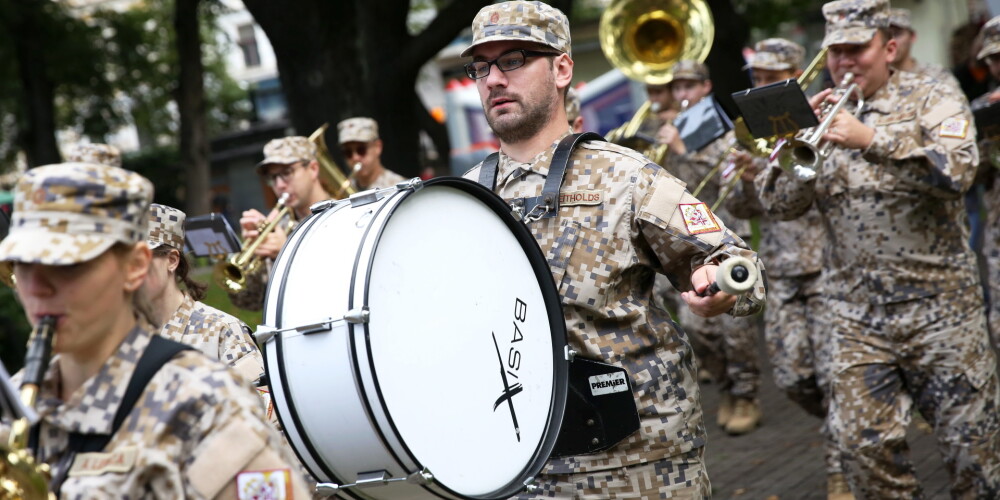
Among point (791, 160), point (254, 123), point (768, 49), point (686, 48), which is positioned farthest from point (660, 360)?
point (254, 123)

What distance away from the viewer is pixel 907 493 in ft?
17.9

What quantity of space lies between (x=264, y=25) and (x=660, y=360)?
7.46 m

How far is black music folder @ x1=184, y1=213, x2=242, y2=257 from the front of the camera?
6.08 meters

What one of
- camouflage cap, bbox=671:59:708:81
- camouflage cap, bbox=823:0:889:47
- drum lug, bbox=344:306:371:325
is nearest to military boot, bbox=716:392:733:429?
camouflage cap, bbox=671:59:708:81

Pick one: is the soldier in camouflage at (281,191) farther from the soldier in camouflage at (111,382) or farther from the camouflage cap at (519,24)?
the soldier in camouflage at (111,382)

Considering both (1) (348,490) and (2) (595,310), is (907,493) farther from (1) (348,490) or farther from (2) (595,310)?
(1) (348,490)

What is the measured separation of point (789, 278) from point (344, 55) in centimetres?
458

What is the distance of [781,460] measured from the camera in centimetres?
781

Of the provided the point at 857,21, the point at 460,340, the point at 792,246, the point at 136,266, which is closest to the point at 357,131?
the point at 792,246

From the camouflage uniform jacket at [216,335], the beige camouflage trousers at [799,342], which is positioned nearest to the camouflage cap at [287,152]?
the beige camouflage trousers at [799,342]

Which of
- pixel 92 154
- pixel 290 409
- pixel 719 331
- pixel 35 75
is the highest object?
pixel 35 75

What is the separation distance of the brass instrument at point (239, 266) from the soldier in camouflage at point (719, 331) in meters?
3.05

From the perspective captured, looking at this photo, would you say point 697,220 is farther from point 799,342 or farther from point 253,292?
point 799,342

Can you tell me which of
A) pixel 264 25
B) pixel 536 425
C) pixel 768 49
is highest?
pixel 264 25
